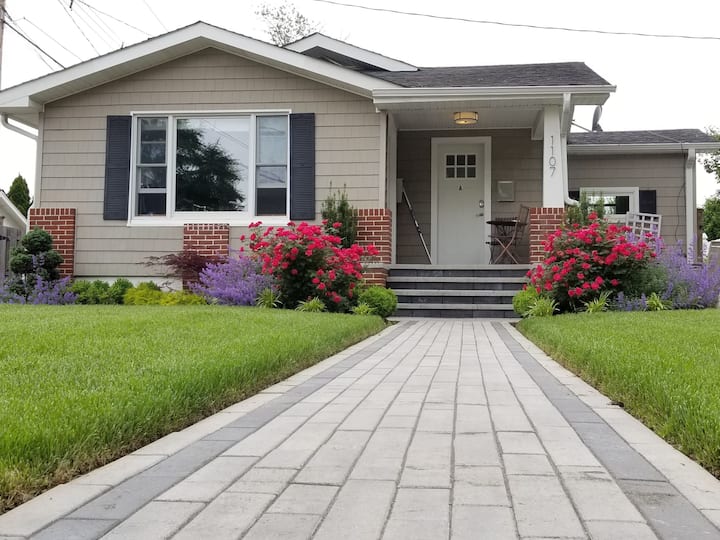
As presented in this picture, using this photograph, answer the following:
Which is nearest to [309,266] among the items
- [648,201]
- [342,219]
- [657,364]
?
[342,219]

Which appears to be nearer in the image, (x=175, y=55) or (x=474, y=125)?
(x=175, y=55)

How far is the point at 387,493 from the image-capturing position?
211 centimetres

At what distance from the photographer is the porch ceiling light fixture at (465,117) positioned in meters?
10.9

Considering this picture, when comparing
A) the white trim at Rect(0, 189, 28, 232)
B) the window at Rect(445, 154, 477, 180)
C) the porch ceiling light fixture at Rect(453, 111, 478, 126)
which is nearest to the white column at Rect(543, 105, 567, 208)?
the porch ceiling light fixture at Rect(453, 111, 478, 126)

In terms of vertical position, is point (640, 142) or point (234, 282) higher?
point (640, 142)

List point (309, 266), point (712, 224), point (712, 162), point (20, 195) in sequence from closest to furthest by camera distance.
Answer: point (309, 266)
point (20, 195)
point (712, 224)
point (712, 162)

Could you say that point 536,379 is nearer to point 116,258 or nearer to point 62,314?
point 62,314

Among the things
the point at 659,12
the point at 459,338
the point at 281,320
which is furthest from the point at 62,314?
the point at 659,12

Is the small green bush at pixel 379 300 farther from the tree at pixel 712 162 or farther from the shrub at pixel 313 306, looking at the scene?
the tree at pixel 712 162

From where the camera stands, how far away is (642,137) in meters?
13.9

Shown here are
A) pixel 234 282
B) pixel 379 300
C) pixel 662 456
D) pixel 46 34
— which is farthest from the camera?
pixel 46 34

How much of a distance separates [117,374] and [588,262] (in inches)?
242

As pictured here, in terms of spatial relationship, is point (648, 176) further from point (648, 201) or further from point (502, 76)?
point (502, 76)

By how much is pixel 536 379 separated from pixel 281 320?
9.28 ft
